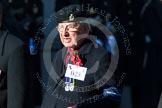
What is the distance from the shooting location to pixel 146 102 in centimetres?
611

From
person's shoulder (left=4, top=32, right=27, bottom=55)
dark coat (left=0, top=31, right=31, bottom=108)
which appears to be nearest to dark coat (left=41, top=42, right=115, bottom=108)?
dark coat (left=0, top=31, right=31, bottom=108)

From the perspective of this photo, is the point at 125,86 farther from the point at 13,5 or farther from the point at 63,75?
the point at 63,75

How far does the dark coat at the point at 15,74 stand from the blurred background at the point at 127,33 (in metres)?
2.17

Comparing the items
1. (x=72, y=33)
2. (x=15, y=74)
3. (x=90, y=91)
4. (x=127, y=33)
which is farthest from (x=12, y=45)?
(x=127, y=33)

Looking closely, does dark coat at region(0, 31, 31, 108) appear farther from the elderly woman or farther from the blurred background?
the blurred background

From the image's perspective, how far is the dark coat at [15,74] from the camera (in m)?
3.26

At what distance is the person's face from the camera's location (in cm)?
368

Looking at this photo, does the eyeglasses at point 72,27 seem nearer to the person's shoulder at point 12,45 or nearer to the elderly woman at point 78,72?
the elderly woman at point 78,72

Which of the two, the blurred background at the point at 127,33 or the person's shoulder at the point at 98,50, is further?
the blurred background at the point at 127,33

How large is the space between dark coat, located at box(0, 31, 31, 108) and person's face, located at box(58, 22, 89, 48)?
0.46 metres

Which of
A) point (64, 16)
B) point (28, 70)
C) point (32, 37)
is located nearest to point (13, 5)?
point (32, 37)

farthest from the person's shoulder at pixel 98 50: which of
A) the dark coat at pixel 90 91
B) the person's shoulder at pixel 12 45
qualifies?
the person's shoulder at pixel 12 45

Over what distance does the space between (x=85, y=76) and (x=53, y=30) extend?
4.99 feet

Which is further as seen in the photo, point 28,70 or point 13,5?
point 13,5
